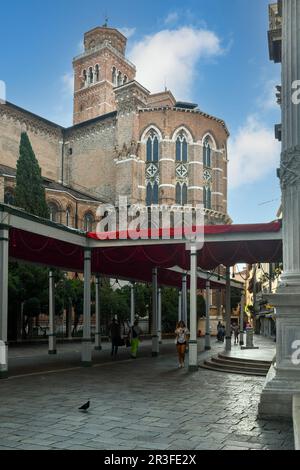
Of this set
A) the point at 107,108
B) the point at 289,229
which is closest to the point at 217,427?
the point at 289,229

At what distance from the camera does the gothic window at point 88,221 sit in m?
51.4

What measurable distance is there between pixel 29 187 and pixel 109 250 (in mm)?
20607

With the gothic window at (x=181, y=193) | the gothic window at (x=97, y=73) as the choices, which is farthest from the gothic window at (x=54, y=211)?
the gothic window at (x=97, y=73)

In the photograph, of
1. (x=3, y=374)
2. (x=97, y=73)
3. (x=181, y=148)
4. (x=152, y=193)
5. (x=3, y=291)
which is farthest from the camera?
(x=97, y=73)

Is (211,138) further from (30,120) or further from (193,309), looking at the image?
(193,309)

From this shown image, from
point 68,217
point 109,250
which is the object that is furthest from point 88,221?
point 109,250

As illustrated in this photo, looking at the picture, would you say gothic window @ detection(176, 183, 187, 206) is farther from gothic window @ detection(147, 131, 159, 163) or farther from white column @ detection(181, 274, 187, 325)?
white column @ detection(181, 274, 187, 325)

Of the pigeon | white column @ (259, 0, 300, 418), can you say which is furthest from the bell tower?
the pigeon

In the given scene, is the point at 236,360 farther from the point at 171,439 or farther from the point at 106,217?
the point at 106,217

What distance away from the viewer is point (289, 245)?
8.71 meters

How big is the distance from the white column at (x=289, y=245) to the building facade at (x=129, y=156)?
39.0 m

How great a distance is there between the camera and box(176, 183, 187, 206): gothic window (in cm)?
5259

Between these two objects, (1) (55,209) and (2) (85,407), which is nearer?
(2) (85,407)
